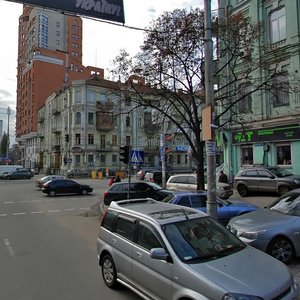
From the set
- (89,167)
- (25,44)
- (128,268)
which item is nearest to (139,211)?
Result: (128,268)

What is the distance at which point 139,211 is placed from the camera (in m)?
6.54

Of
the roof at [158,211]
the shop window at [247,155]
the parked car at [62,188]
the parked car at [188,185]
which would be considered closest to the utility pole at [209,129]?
the roof at [158,211]

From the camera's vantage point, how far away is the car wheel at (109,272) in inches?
268

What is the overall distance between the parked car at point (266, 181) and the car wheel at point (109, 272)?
15.6 m

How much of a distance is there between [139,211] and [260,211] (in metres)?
4.35

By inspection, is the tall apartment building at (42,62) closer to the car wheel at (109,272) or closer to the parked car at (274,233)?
the parked car at (274,233)

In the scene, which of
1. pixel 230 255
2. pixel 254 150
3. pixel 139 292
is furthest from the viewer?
pixel 254 150

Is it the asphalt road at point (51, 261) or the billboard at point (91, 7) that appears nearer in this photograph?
the asphalt road at point (51, 261)

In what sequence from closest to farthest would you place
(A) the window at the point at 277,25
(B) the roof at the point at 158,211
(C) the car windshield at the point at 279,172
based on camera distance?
1. (B) the roof at the point at 158,211
2. (C) the car windshield at the point at 279,172
3. (A) the window at the point at 277,25

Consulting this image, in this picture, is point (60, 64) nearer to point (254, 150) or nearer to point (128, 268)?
point (254, 150)

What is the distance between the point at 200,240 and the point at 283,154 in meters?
21.2

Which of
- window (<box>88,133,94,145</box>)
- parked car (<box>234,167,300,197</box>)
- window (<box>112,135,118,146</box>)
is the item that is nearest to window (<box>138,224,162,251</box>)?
parked car (<box>234,167,300,197</box>)

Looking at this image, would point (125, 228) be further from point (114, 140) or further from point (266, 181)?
point (114, 140)

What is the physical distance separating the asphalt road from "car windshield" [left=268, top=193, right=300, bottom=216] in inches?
183
